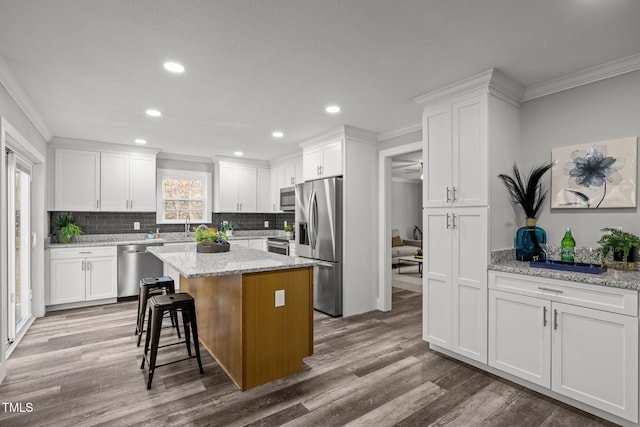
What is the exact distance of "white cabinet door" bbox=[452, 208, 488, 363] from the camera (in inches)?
107

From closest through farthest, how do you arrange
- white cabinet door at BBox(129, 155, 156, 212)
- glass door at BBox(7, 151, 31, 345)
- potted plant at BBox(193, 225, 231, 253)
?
1. glass door at BBox(7, 151, 31, 345)
2. potted plant at BBox(193, 225, 231, 253)
3. white cabinet door at BBox(129, 155, 156, 212)

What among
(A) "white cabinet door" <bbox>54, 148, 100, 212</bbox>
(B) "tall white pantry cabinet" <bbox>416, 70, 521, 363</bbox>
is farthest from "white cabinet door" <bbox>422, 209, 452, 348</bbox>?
(A) "white cabinet door" <bbox>54, 148, 100, 212</bbox>

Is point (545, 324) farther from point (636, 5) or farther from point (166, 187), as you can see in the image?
point (166, 187)

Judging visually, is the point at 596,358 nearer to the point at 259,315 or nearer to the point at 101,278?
the point at 259,315

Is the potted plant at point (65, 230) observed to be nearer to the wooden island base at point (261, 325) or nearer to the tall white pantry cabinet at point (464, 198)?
the wooden island base at point (261, 325)

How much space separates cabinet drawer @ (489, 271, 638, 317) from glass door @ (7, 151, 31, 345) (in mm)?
4597

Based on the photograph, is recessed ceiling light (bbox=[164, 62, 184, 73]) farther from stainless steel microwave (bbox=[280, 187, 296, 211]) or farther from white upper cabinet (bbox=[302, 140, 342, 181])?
stainless steel microwave (bbox=[280, 187, 296, 211])

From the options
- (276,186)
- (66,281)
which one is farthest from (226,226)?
(66,281)

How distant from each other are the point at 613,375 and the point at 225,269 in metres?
2.62

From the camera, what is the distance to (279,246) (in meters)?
5.59

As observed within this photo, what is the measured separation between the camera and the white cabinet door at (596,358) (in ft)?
6.55

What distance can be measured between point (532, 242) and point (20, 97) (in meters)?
4.77

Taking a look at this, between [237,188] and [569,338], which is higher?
[237,188]

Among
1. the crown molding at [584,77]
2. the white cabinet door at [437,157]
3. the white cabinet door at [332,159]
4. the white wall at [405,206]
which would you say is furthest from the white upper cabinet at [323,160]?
the white wall at [405,206]
